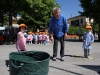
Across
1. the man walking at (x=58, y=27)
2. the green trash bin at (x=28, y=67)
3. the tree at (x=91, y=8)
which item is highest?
the tree at (x=91, y=8)

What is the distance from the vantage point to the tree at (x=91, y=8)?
25.8 meters

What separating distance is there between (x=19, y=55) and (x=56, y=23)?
151 inches

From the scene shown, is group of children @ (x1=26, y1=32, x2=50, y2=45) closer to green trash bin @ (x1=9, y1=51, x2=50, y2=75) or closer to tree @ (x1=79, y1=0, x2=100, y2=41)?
tree @ (x1=79, y1=0, x2=100, y2=41)

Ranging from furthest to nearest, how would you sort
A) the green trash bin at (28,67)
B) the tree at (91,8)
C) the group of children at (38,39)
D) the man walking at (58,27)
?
the tree at (91,8), the group of children at (38,39), the man walking at (58,27), the green trash bin at (28,67)

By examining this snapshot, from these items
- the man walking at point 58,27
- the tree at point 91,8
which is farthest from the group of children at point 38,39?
the man walking at point 58,27

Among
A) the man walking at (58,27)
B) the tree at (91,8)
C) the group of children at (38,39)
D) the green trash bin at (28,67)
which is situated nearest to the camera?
the green trash bin at (28,67)

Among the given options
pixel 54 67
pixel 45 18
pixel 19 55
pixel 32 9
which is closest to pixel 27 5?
pixel 32 9

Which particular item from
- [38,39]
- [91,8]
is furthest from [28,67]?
[91,8]

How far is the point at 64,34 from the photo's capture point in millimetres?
8773

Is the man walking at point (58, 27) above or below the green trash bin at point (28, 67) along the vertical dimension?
above

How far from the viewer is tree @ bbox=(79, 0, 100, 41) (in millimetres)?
25781

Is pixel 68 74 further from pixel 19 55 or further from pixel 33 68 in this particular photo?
pixel 33 68

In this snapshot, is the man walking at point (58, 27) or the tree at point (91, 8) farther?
the tree at point (91, 8)

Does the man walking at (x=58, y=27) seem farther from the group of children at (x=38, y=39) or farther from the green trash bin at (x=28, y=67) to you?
the group of children at (x=38, y=39)
